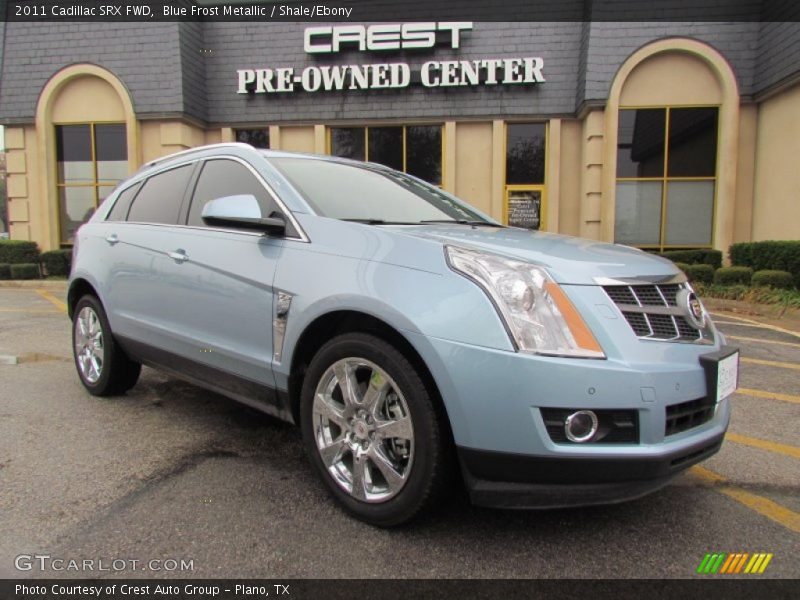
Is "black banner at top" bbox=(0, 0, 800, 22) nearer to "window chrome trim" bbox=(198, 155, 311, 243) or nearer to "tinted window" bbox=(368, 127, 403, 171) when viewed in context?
"tinted window" bbox=(368, 127, 403, 171)

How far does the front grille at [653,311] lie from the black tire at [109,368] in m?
3.55

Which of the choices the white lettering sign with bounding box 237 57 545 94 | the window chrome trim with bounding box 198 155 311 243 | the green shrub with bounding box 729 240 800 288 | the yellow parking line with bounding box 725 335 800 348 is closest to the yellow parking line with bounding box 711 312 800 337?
the yellow parking line with bounding box 725 335 800 348

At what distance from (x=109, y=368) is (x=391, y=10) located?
1269cm

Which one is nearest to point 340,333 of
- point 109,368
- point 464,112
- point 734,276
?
point 109,368

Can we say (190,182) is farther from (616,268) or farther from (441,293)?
(616,268)

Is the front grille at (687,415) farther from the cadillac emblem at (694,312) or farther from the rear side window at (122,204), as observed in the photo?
the rear side window at (122,204)

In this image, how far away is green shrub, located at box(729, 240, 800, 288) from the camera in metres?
10.5

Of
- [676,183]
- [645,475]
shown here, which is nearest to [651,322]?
[645,475]

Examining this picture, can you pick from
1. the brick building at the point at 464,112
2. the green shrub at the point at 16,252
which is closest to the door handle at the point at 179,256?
the brick building at the point at 464,112

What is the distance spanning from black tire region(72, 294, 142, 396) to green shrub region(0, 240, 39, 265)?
41.0 ft

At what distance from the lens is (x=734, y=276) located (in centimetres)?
1097

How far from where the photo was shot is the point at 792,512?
267cm

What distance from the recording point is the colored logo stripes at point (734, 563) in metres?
2.21

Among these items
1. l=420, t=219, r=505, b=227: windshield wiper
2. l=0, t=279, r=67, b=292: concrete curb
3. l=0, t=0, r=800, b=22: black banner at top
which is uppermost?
l=0, t=0, r=800, b=22: black banner at top
